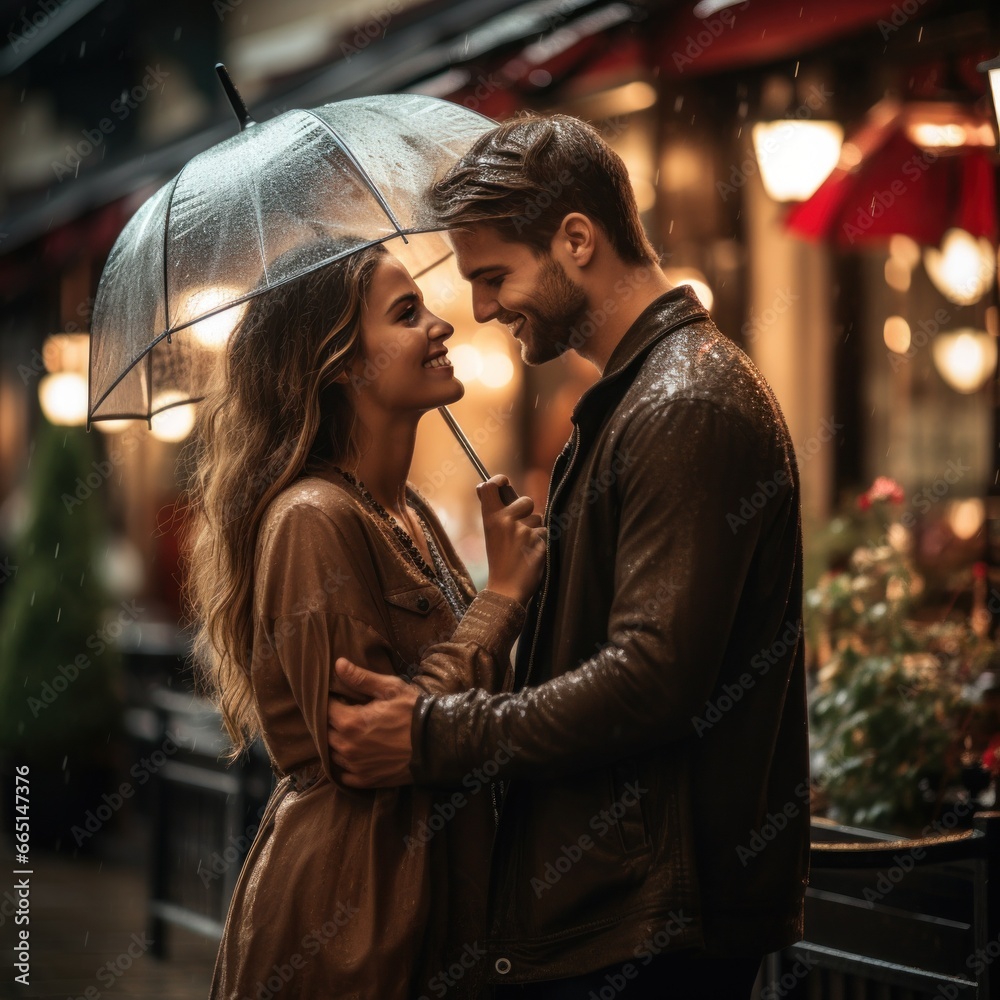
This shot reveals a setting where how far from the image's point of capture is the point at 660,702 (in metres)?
2.13

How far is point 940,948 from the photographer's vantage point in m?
3.35

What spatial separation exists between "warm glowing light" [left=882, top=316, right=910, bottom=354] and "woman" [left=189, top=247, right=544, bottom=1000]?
546 centimetres

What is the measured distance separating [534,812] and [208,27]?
15841 millimetres

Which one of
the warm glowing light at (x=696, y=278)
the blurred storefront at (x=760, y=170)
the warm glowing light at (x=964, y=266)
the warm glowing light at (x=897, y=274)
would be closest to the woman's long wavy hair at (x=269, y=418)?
the blurred storefront at (x=760, y=170)

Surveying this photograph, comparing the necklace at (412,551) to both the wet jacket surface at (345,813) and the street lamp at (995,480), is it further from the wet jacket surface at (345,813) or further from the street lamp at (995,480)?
the street lamp at (995,480)

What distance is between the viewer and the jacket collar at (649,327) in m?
2.36

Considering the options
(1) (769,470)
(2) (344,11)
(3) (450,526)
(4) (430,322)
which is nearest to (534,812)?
(1) (769,470)

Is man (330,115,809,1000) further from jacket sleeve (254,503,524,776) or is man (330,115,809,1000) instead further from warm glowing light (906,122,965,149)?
warm glowing light (906,122,965,149)

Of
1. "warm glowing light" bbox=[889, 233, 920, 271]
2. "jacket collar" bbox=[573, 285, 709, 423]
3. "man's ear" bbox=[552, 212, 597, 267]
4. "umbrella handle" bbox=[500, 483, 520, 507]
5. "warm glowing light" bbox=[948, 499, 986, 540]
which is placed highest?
"warm glowing light" bbox=[889, 233, 920, 271]

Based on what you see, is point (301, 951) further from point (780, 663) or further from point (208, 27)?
point (208, 27)

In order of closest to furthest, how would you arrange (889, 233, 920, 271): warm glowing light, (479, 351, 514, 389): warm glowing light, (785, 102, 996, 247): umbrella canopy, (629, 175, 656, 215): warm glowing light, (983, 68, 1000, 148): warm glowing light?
(983, 68, 1000, 148): warm glowing light < (785, 102, 996, 247): umbrella canopy < (889, 233, 920, 271): warm glowing light < (629, 175, 656, 215): warm glowing light < (479, 351, 514, 389): warm glowing light

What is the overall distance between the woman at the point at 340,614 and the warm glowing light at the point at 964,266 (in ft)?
15.4

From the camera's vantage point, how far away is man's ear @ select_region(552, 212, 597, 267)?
239cm

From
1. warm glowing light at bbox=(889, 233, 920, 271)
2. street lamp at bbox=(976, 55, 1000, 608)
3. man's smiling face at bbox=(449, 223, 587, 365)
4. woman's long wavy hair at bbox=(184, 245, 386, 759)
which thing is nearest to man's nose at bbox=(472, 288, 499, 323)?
man's smiling face at bbox=(449, 223, 587, 365)
